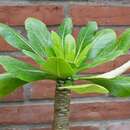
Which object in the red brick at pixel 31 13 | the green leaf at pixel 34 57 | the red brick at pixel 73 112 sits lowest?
the red brick at pixel 73 112

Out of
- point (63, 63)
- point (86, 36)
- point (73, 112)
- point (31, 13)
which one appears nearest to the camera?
point (63, 63)

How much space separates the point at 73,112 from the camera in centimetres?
153

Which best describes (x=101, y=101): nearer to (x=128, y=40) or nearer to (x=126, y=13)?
(x=126, y=13)

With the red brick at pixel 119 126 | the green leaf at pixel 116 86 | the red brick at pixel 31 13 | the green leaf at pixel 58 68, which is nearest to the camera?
the green leaf at pixel 58 68

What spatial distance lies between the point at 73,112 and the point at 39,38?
1.55ft

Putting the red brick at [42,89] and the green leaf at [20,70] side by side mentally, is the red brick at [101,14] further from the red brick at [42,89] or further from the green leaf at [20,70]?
the green leaf at [20,70]

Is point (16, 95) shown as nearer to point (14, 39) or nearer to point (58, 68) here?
point (14, 39)

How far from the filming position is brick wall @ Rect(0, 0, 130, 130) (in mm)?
1421

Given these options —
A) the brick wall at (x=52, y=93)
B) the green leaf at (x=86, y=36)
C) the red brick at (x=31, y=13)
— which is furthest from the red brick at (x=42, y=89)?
the green leaf at (x=86, y=36)

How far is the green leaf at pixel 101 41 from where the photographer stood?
3.70ft

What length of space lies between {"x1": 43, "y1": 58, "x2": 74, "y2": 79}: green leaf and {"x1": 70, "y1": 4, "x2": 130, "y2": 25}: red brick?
0.44 m

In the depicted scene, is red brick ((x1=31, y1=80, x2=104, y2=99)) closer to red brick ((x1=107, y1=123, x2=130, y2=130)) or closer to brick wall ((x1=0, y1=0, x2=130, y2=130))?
brick wall ((x1=0, y1=0, x2=130, y2=130))

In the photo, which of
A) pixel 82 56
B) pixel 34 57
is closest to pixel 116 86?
pixel 82 56

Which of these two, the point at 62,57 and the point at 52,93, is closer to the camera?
the point at 62,57
